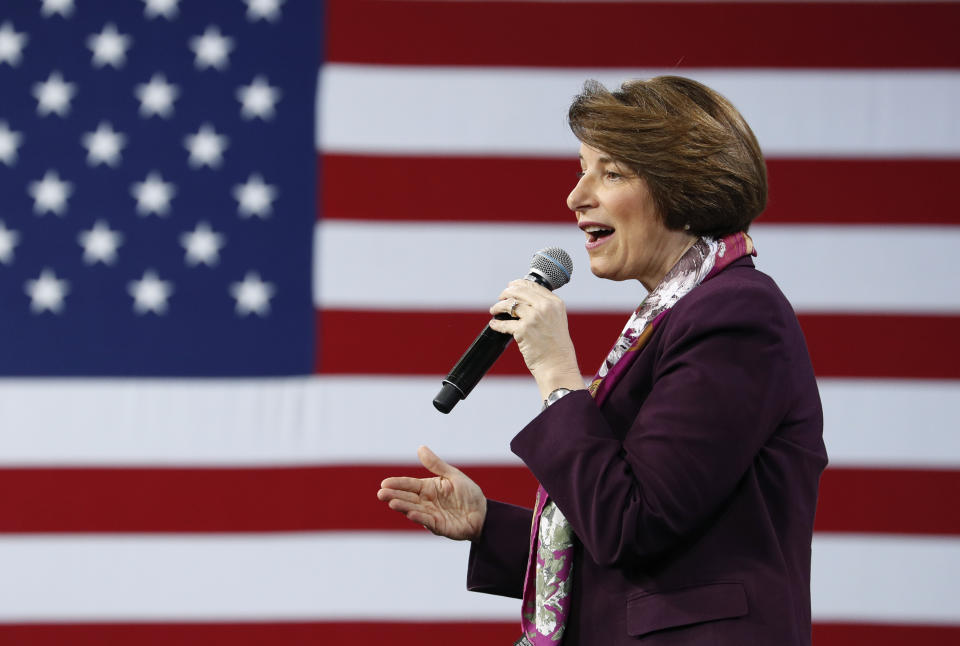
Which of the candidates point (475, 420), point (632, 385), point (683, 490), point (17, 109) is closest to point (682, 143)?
point (632, 385)

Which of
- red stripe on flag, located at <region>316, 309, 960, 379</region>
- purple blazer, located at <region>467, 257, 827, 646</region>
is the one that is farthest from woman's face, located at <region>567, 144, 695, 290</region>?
red stripe on flag, located at <region>316, 309, 960, 379</region>

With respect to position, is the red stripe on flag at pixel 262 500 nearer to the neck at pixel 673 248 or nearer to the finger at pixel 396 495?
the finger at pixel 396 495

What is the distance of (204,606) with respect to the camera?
204 cm

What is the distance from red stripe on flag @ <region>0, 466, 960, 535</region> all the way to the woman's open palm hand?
2.74ft

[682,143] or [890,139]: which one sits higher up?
[890,139]

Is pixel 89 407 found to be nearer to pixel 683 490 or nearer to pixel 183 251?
pixel 183 251

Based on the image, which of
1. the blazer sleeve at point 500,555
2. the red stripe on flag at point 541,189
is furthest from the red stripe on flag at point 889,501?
the blazer sleeve at point 500,555

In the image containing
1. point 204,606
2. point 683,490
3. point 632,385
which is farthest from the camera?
point 204,606

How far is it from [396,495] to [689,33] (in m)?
1.43

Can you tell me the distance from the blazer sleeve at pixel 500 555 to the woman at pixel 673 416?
16 cm

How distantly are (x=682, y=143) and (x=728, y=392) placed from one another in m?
0.29

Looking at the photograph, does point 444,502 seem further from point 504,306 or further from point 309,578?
point 309,578

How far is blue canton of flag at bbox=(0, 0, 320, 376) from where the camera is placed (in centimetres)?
206

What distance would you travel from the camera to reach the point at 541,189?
2.09 metres
